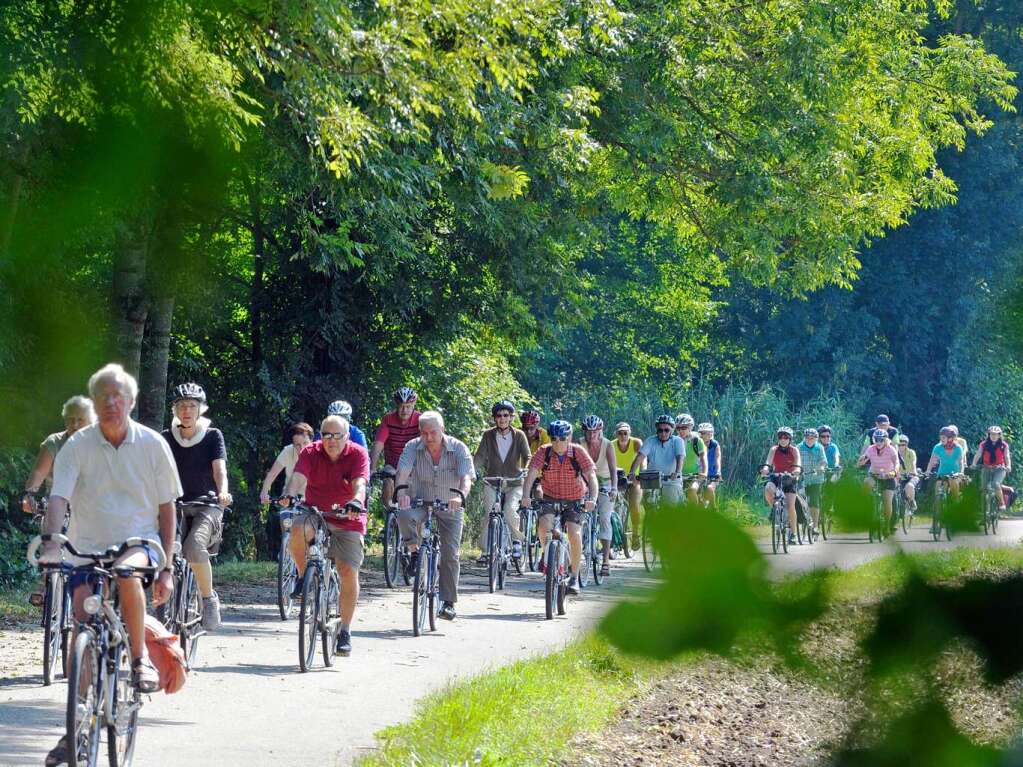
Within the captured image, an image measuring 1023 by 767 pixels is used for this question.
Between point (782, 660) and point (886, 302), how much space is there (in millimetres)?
982

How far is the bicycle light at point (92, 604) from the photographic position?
6.67m

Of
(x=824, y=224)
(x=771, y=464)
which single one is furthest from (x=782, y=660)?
(x=824, y=224)

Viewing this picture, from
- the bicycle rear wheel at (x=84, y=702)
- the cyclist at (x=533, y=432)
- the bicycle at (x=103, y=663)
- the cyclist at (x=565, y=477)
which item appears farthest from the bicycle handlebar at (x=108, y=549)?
the cyclist at (x=533, y=432)

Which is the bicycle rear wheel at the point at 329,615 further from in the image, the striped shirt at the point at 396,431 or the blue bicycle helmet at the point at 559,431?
the striped shirt at the point at 396,431

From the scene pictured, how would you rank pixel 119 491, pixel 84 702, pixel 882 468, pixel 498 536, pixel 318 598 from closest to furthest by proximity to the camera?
pixel 882 468
pixel 84 702
pixel 119 491
pixel 318 598
pixel 498 536

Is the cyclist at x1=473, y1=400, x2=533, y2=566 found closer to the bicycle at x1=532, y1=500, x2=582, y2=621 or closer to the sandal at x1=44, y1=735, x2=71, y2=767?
the bicycle at x1=532, y1=500, x2=582, y2=621

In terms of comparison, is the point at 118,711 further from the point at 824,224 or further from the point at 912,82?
the point at 912,82

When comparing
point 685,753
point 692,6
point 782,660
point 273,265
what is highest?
point 692,6

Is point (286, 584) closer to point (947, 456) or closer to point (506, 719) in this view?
point (506, 719)

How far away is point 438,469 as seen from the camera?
13.6 metres

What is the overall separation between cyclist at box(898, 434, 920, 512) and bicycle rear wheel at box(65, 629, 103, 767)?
5406 millimetres

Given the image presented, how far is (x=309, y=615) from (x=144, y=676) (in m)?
3.49

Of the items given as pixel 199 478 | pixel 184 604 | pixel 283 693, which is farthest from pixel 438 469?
pixel 283 693

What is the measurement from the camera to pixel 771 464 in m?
2.90
